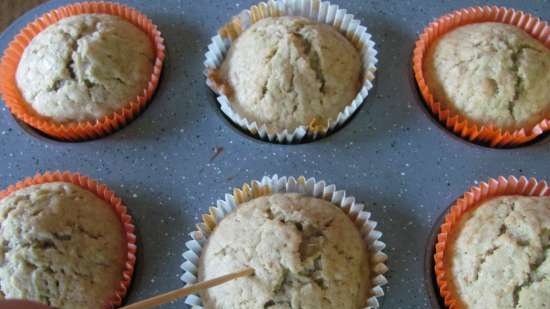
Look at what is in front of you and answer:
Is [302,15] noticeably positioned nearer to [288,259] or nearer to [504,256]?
[288,259]

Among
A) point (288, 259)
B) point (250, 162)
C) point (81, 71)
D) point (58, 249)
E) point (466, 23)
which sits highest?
point (466, 23)

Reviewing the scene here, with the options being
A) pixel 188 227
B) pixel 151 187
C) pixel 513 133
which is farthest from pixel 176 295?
pixel 513 133

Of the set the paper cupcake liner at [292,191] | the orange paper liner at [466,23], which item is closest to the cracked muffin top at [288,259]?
the paper cupcake liner at [292,191]

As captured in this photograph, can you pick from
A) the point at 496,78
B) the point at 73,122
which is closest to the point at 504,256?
the point at 496,78

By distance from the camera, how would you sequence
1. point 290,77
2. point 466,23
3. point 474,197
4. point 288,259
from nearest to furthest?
point 288,259 → point 474,197 → point 290,77 → point 466,23

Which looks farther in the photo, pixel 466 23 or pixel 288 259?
pixel 466 23

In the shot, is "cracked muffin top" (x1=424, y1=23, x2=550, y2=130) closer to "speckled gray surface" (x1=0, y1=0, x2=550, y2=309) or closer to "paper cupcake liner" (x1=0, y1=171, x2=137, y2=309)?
"speckled gray surface" (x1=0, y1=0, x2=550, y2=309)

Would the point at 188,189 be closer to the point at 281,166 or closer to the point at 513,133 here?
the point at 281,166
